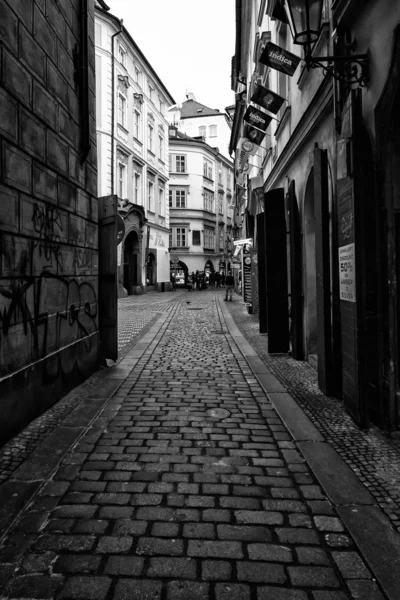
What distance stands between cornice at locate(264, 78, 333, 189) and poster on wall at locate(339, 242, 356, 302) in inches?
88.4

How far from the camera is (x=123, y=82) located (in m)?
26.1

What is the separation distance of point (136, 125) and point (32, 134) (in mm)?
26098

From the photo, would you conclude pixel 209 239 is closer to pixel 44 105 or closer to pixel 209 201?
pixel 209 201

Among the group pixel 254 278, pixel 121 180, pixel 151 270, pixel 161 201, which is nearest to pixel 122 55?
pixel 121 180

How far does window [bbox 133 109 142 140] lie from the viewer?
28242 mm

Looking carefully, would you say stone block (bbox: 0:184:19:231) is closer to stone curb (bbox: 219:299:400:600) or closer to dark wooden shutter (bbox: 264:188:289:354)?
stone curb (bbox: 219:299:400:600)

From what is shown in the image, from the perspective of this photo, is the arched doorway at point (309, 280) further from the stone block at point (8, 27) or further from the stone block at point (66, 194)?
the stone block at point (8, 27)

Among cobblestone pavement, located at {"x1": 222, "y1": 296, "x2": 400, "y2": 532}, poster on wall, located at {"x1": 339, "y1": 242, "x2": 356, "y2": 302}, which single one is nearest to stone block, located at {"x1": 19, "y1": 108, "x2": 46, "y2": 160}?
poster on wall, located at {"x1": 339, "y1": 242, "x2": 356, "y2": 302}

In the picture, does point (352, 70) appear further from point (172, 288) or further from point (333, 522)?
point (172, 288)

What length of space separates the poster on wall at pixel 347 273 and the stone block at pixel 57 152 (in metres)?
3.33

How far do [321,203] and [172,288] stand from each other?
111ft

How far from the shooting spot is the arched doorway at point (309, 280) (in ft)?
24.6

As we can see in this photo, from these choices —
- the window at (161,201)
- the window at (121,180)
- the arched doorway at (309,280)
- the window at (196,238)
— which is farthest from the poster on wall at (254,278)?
the window at (196,238)

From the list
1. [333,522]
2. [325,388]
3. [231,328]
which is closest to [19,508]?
[333,522]
